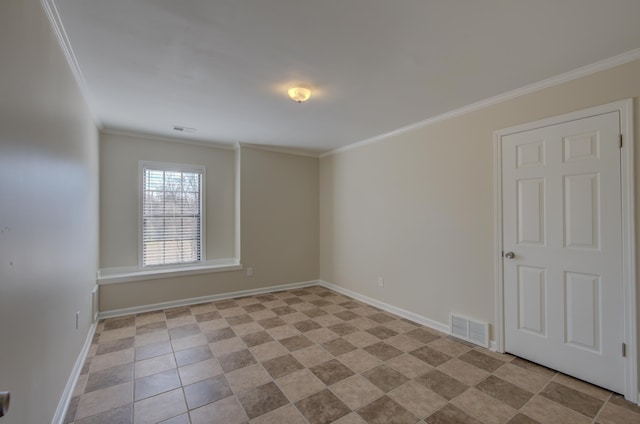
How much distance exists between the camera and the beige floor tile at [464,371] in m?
2.36

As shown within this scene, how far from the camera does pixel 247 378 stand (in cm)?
238

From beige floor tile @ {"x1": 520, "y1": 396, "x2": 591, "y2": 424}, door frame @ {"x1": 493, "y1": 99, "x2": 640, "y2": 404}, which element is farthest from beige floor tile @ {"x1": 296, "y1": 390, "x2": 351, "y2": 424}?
door frame @ {"x1": 493, "y1": 99, "x2": 640, "y2": 404}

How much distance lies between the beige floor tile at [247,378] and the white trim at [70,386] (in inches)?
41.9

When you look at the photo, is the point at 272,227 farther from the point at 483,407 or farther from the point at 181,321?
the point at 483,407

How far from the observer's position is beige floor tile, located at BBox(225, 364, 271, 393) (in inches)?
89.3

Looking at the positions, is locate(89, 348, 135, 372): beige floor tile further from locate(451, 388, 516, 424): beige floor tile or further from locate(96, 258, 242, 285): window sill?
locate(451, 388, 516, 424): beige floor tile

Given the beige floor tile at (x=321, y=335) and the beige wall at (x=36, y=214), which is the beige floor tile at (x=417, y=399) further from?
the beige wall at (x=36, y=214)

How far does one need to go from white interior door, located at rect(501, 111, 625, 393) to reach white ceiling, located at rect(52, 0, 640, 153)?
2.07ft

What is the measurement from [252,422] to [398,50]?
2.76 meters

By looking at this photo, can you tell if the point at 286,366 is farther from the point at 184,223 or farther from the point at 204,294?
the point at 184,223

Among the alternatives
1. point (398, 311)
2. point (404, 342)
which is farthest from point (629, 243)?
point (398, 311)

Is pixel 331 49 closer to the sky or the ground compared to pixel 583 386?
closer to the sky

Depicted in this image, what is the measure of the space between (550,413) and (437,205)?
2064 millimetres

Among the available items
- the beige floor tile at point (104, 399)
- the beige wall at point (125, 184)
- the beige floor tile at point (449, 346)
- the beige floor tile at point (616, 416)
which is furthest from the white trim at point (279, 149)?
the beige floor tile at point (616, 416)
